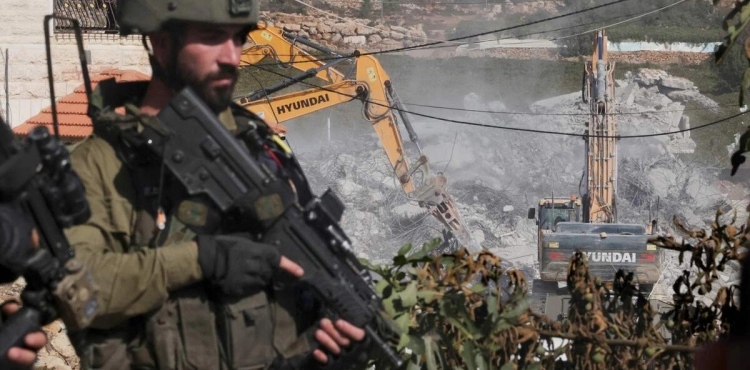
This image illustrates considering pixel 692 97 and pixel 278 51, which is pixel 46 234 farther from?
pixel 692 97

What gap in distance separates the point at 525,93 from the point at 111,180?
31.0 meters

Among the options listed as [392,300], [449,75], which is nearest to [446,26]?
[449,75]

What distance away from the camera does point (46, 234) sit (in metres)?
2.30

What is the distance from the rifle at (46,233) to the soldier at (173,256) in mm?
74

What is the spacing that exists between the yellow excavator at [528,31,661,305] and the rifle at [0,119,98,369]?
12.6 metres

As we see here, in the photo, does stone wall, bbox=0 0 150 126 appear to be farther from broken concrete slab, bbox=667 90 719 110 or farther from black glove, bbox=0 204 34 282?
broken concrete slab, bbox=667 90 719 110

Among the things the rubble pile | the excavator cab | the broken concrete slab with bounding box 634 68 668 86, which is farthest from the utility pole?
the excavator cab

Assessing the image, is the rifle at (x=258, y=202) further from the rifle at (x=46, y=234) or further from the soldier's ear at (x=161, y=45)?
the rifle at (x=46, y=234)

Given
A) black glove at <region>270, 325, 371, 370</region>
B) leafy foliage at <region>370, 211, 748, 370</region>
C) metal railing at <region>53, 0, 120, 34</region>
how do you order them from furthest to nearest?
metal railing at <region>53, 0, 120, 34</region> → leafy foliage at <region>370, 211, 748, 370</region> → black glove at <region>270, 325, 371, 370</region>

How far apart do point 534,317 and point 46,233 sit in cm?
167

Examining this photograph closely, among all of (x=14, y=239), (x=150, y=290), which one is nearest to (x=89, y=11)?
(x=150, y=290)

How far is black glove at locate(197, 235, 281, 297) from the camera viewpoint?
2500mm

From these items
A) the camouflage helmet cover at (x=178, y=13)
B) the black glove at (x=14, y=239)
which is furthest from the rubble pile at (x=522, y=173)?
the black glove at (x=14, y=239)

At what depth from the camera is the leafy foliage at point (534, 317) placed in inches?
129
